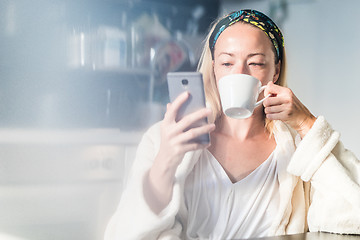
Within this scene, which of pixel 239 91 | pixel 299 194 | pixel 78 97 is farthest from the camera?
pixel 299 194

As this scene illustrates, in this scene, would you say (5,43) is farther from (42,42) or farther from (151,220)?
(151,220)

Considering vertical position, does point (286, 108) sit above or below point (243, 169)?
above

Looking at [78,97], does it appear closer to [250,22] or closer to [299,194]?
[250,22]

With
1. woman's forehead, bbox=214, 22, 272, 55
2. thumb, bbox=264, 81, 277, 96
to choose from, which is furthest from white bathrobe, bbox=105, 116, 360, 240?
woman's forehead, bbox=214, 22, 272, 55

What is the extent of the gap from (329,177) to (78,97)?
56cm

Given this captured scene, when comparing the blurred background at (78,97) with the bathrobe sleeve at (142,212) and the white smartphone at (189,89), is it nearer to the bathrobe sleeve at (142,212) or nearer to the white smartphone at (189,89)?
the bathrobe sleeve at (142,212)

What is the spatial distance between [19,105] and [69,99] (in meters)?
0.10

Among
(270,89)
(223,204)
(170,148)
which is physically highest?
(270,89)

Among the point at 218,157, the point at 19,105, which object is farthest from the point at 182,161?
the point at 19,105

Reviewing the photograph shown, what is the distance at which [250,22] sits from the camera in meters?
1.03

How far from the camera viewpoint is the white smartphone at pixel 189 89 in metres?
0.80

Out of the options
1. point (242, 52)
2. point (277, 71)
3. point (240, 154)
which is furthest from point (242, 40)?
point (240, 154)

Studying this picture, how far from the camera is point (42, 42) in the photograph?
0.86 m

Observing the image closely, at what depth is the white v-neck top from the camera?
958 mm
